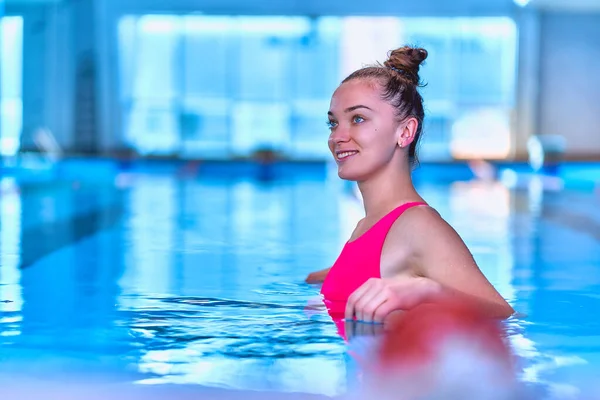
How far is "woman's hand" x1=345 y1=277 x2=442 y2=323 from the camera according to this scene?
7.47 ft

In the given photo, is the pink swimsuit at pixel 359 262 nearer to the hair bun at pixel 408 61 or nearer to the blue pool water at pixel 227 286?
the blue pool water at pixel 227 286

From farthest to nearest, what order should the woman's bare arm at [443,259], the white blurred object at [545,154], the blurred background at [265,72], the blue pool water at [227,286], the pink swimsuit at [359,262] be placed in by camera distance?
1. the blurred background at [265,72]
2. the white blurred object at [545,154]
3. the pink swimsuit at [359,262]
4. the woman's bare arm at [443,259]
5. the blue pool water at [227,286]

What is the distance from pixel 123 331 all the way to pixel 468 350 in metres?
1.10

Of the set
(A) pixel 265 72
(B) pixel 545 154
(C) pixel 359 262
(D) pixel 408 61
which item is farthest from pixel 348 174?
(A) pixel 265 72

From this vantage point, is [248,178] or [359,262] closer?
[359,262]

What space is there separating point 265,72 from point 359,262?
60.5ft

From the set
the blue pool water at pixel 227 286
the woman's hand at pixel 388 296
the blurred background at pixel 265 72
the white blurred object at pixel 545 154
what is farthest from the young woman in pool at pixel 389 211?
the blurred background at pixel 265 72

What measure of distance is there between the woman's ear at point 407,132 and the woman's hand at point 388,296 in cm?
39

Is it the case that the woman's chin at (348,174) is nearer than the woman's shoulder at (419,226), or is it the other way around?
the woman's shoulder at (419,226)

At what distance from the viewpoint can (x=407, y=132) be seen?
2549 millimetres

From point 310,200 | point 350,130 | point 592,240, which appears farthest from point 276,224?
point 350,130

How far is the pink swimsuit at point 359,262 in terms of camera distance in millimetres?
2480

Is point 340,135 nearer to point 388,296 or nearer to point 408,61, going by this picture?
point 408,61

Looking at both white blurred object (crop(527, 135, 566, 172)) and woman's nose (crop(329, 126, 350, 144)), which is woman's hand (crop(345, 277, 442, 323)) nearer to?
woman's nose (crop(329, 126, 350, 144))
